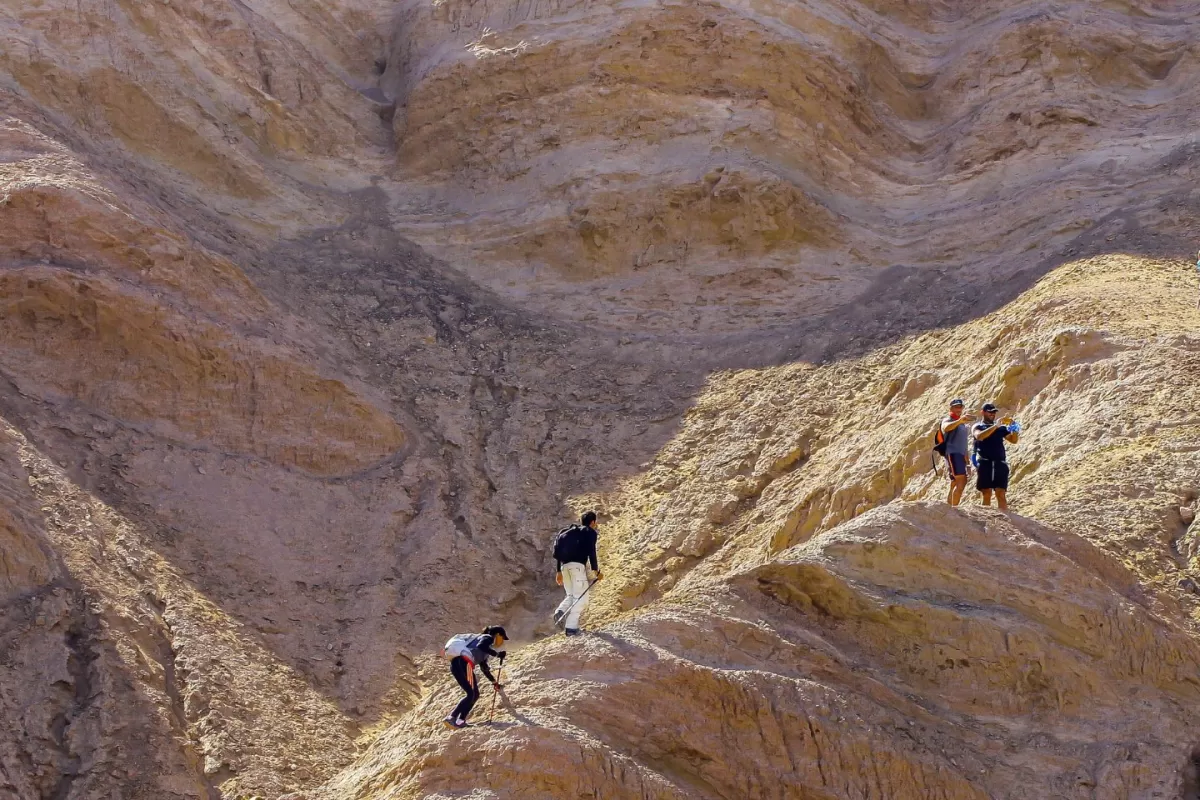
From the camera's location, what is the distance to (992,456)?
482 inches

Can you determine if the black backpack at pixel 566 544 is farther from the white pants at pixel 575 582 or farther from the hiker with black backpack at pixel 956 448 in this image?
the hiker with black backpack at pixel 956 448

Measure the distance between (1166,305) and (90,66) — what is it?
15130mm

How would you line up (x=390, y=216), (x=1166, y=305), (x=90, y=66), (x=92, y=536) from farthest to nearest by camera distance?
(x=390, y=216), (x=90, y=66), (x=1166, y=305), (x=92, y=536)

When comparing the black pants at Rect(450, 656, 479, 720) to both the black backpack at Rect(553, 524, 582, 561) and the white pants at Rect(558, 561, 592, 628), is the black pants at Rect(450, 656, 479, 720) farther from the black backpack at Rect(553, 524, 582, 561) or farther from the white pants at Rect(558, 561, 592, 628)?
the black backpack at Rect(553, 524, 582, 561)

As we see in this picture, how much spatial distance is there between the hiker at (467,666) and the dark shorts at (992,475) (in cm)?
444

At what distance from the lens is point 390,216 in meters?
22.9

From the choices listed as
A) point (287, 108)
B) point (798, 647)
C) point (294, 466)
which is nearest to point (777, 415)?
point (294, 466)

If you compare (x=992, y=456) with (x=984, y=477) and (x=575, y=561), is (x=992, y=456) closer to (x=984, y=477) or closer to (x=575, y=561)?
(x=984, y=477)

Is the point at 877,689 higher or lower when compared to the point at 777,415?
lower

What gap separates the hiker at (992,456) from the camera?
480 inches

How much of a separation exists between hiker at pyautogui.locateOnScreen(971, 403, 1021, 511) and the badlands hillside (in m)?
0.68

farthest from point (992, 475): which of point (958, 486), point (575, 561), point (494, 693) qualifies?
point (494, 693)

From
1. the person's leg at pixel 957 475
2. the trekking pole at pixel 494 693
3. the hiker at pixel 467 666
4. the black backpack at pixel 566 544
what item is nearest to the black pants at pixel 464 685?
the hiker at pixel 467 666

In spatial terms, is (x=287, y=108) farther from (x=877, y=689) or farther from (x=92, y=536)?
(x=877, y=689)
